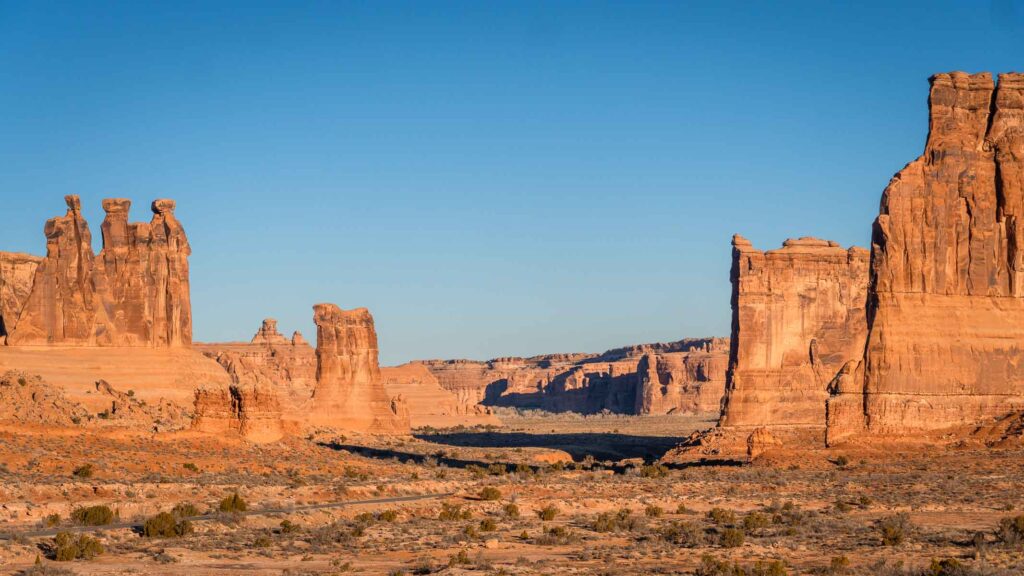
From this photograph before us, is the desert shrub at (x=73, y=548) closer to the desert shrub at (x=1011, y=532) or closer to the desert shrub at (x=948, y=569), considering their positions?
the desert shrub at (x=948, y=569)

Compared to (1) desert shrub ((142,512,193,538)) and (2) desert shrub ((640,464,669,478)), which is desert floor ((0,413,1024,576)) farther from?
(1) desert shrub ((142,512,193,538))

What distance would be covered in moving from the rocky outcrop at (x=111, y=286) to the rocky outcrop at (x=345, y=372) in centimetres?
1560

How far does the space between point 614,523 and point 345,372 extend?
164ft

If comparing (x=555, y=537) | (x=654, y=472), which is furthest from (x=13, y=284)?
(x=555, y=537)

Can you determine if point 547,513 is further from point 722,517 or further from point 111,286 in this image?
point 111,286

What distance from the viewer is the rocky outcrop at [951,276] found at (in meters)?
53.4

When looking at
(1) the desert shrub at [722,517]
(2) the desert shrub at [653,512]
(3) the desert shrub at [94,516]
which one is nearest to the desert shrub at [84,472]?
(3) the desert shrub at [94,516]

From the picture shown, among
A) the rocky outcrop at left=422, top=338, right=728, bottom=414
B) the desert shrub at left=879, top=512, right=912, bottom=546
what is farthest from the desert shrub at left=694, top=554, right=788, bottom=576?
the rocky outcrop at left=422, top=338, right=728, bottom=414

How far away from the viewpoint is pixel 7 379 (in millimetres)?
50375

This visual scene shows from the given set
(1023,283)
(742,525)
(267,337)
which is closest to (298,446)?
(742,525)

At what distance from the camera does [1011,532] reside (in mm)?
30469

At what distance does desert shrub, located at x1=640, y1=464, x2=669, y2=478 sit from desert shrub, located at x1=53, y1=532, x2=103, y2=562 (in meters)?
27.8

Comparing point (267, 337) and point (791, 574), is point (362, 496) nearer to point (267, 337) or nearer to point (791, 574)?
point (791, 574)

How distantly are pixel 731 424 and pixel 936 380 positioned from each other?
12.2 m
